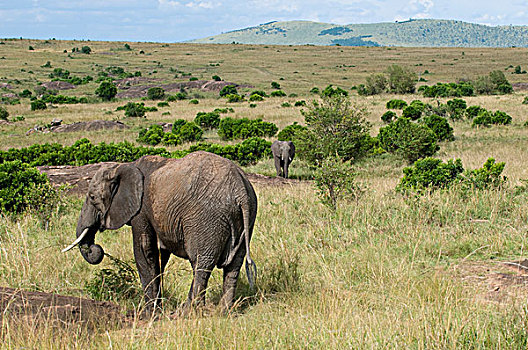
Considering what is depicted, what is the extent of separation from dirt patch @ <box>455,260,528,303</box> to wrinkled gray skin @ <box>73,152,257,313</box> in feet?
7.15

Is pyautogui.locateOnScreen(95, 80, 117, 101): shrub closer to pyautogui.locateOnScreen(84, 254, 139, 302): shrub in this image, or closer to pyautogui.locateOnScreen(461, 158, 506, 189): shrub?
pyautogui.locateOnScreen(461, 158, 506, 189): shrub

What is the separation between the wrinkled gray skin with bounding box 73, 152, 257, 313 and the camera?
4.26 m

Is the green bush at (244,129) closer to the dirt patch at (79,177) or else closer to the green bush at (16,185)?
the dirt patch at (79,177)

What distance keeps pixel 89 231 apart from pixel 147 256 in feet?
2.07

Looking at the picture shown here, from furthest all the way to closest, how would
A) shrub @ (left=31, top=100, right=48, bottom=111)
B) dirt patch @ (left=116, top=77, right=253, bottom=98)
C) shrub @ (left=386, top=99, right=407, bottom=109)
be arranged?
dirt patch @ (left=116, top=77, right=253, bottom=98) → shrub @ (left=31, top=100, right=48, bottom=111) → shrub @ (left=386, top=99, right=407, bottom=109)

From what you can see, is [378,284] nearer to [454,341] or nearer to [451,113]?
[454,341]

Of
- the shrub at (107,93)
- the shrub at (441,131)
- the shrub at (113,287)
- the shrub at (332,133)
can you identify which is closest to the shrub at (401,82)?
the shrub at (441,131)

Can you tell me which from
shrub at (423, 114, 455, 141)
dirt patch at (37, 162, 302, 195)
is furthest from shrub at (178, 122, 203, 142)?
shrub at (423, 114, 455, 141)

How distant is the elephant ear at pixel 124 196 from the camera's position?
439cm

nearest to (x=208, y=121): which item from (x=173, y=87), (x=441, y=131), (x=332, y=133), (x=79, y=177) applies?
(x=332, y=133)

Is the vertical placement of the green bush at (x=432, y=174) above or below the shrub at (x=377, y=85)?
below

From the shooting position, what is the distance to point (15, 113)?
109 ft

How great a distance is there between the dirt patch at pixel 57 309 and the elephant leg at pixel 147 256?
371 mm

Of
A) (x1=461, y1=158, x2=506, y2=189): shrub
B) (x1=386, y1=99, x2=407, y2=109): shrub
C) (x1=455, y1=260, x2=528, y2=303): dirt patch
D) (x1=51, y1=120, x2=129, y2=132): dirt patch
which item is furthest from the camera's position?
(x1=386, y1=99, x2=407, y2=109): shrub
